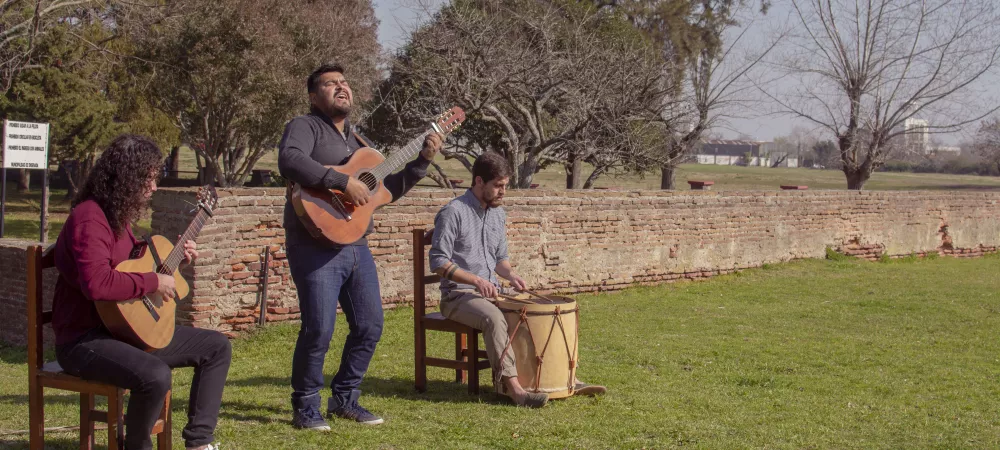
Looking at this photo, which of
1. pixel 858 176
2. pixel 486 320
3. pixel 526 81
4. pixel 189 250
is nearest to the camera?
pixel 189 250

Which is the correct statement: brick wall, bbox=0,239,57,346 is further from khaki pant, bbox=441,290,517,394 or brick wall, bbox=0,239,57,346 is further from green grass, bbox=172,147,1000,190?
green grass, bbox=172,147,1000,190

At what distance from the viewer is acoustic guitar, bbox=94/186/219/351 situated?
160 inches

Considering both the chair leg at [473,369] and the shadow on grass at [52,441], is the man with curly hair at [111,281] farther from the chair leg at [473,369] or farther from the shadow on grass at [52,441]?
the chair leg at [473,369]

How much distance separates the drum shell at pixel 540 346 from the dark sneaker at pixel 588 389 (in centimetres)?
19

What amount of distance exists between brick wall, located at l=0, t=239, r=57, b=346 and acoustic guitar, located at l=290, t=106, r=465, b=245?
16.3ft

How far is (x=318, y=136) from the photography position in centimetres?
521

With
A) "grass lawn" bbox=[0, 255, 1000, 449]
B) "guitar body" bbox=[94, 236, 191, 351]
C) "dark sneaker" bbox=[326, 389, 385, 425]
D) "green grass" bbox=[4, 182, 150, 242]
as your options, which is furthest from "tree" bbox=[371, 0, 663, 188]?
"guitar body" bbox=[94, 236, 191, 351]

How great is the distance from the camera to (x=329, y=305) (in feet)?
16.8

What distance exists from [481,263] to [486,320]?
391mm

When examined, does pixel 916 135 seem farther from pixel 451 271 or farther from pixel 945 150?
pixel 945 150

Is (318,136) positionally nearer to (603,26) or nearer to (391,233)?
(391,233)

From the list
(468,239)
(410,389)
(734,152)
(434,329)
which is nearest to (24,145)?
(410,389)

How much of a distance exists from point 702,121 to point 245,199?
16178 mm

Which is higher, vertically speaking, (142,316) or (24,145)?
(24,145)
